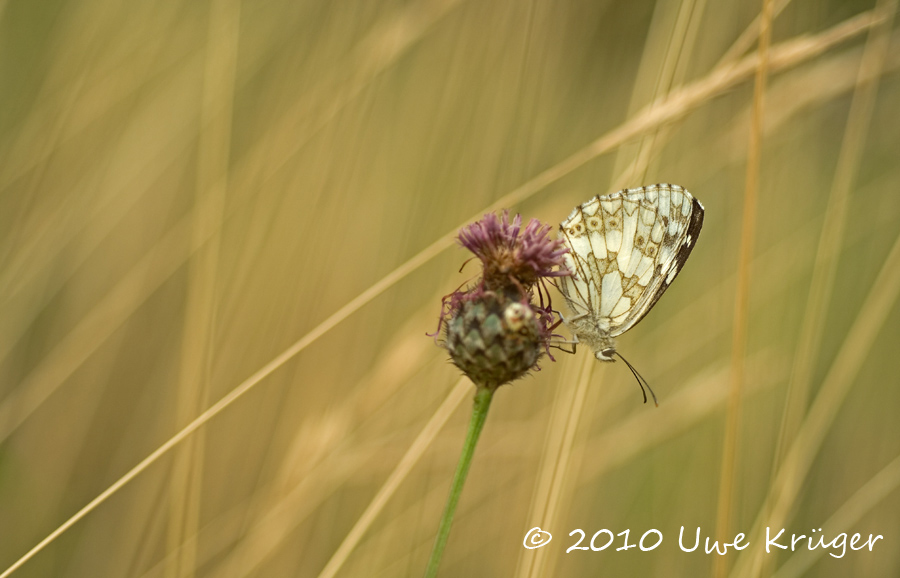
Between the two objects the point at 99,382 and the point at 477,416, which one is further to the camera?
the point at 99,382

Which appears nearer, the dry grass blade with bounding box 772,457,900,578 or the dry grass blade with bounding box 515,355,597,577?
the dry grass blade with bounding box 515,355,597,577

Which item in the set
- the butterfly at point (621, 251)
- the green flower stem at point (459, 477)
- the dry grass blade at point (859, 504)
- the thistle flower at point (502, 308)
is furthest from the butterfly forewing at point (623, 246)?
the dry grass blade at point (859, 504)

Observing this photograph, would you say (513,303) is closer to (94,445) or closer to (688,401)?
(688,401)

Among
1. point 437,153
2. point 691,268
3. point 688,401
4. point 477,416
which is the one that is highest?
point 437,153

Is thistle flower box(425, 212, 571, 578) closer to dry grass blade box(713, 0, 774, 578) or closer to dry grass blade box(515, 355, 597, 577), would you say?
dry grass blade box(515, 355, 597, 577)

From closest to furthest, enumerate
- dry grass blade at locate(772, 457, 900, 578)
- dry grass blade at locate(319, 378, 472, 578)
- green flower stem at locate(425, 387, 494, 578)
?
Answer: green flower stem at locate(425, 387, 494, 578), dry grass blade at locate(319, 378, 472, 578), dry grass blade at locate(772, 457, 900, 578)

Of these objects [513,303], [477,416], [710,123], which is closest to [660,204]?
[513,303]

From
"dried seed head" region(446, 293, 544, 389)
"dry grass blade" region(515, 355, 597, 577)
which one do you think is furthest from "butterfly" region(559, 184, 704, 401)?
"dried seed head" region(446, 293, 544, 389)
